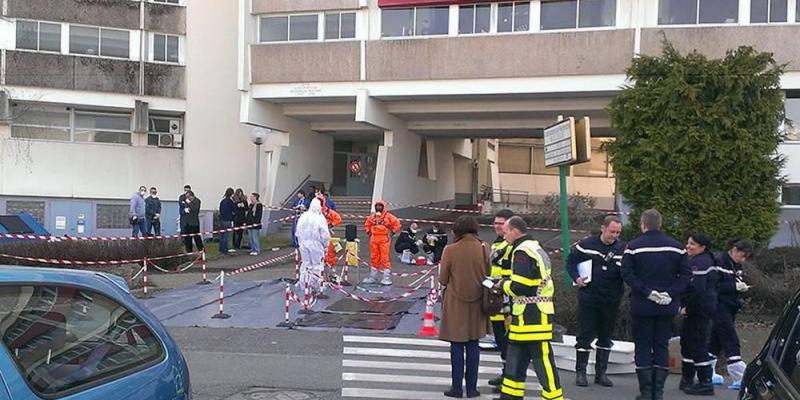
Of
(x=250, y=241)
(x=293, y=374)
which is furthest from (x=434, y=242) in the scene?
(x=293, y=374)

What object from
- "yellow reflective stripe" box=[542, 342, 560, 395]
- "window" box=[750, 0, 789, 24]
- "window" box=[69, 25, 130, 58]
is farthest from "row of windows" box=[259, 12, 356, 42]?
"yellow reflective stripe" box=[542, 342, 560, 395]

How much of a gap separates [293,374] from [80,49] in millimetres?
22529

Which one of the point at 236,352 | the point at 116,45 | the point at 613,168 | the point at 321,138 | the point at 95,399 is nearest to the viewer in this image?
the point at 95,399

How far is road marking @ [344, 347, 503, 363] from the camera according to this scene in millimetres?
8516

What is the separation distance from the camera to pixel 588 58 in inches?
864

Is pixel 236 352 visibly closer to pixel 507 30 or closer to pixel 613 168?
pixel 613 168

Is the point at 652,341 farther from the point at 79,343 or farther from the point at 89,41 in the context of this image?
the point at 89,41

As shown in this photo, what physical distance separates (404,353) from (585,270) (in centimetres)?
260

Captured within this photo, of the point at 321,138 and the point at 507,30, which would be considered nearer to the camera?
the point at 507,30

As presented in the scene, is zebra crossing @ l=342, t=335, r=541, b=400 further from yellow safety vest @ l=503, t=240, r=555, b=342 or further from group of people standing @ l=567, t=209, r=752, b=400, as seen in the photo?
yellow safety vest @ l=503, t=240, r=555, b=342

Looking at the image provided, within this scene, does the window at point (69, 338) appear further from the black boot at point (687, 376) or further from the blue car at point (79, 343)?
the black boot at point (687, 376)

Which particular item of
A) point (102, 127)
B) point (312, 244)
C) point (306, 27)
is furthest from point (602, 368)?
point (102, 127)

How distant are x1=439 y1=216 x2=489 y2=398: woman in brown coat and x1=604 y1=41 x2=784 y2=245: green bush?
279 inches

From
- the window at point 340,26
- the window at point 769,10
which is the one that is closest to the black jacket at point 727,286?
the window at point 769,10
